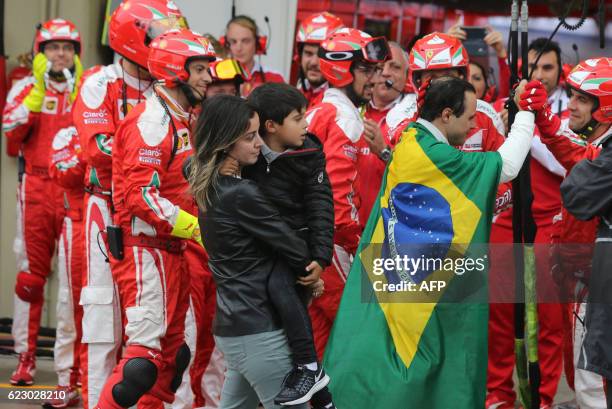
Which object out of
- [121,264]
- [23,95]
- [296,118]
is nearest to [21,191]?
[23,95]

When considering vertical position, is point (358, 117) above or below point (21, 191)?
above

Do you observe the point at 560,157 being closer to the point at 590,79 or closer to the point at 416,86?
the point at 590,79

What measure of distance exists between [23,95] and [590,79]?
4.47 meters

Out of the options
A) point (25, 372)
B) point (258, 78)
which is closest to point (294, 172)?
point (25, 372)

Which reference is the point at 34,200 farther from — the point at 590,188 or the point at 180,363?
the point at 590,188

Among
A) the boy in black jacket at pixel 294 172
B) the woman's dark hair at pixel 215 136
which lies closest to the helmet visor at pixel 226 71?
the boy in black jacket at pixel 294 172

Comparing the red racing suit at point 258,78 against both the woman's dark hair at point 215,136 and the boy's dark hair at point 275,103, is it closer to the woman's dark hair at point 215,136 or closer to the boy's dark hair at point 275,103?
the boy's dark hair at point 275,103

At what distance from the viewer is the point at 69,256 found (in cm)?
742

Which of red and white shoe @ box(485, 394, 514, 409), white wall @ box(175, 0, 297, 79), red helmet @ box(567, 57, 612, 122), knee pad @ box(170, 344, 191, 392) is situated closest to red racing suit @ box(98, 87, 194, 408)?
knee pad @ box(170, 344, 191, 392)

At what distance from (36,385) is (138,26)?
2.99 metres

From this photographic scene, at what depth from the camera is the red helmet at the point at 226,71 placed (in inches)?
299

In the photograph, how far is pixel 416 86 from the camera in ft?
23.1

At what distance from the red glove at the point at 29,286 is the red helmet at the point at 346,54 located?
274 cm

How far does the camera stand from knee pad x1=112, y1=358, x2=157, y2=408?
5.74 meters
